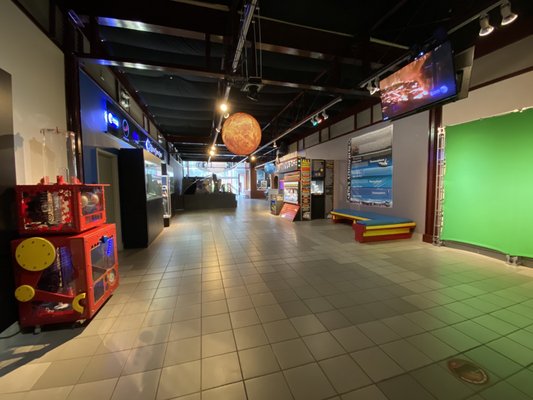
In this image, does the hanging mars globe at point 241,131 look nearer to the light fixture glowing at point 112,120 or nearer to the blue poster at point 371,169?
the light fixture glowing at point 112,120

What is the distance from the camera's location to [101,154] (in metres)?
4.34

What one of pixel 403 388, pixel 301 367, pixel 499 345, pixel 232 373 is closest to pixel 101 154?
pixel 232 373

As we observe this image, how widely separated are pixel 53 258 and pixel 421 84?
18.2 ft

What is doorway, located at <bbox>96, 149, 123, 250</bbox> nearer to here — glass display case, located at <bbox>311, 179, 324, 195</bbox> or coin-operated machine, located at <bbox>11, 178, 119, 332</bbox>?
coin-operated machine, located at <bbox>11, 178, 119, 332</bbox>

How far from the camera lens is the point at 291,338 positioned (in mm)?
2107

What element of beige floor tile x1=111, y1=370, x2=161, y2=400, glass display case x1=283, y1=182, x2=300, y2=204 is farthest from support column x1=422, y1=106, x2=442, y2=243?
beige floor tile x1=111, y1=370, x2=161, y2=400

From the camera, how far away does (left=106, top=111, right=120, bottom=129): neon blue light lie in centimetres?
457

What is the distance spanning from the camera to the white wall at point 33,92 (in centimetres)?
229

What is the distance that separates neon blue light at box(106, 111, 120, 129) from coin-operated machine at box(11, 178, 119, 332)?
2844 mm

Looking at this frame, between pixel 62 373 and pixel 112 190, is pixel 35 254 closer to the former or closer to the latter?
pixel 62 373

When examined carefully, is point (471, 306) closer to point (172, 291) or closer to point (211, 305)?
point (211, 305)

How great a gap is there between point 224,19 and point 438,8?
3830 mm

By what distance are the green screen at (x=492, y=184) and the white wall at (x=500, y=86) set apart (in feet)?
0.62

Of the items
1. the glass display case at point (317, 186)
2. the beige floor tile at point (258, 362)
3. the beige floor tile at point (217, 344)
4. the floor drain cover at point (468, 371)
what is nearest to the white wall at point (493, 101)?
the floor drain cover at point (468, 371)
